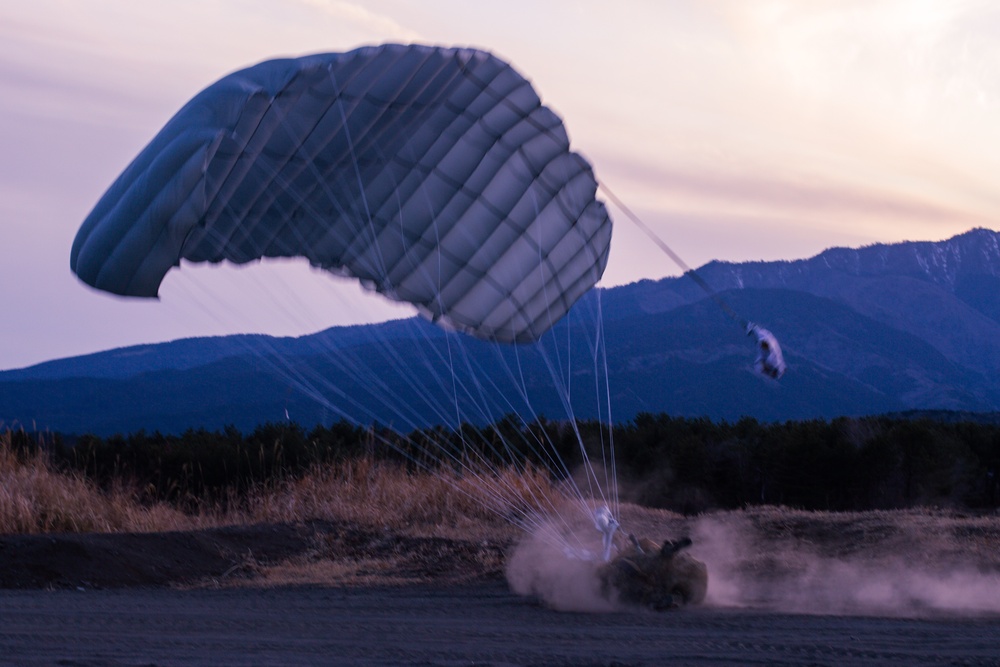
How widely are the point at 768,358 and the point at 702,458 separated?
46.2 ft

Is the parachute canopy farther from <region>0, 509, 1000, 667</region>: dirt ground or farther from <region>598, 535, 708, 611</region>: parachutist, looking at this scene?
<region>598, 535, 708, 611</region>: parachutist

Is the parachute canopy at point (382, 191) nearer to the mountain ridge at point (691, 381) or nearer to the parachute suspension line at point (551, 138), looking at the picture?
the parachute suspension line at point (551, 138)

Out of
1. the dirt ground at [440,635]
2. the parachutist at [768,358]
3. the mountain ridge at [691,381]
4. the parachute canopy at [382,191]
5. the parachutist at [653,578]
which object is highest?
the mountain ridge at [691,381]

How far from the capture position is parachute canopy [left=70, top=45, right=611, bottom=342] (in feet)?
27.6

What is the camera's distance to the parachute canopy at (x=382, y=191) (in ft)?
27.6

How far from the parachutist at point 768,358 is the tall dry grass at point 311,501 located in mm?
4280

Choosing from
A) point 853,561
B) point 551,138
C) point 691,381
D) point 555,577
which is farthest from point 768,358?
point 691,381

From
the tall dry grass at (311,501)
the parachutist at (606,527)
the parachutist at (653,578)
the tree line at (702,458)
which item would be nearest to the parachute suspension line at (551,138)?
the parachutist at (606,527)

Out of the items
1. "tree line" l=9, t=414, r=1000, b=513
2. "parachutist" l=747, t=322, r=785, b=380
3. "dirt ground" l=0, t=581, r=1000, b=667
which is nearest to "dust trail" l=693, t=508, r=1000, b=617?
"dirt ground" l=0, t=581, r=1000, b=667

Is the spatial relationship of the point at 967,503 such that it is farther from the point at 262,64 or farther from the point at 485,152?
the point at 262,64

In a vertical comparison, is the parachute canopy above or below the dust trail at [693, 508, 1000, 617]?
above

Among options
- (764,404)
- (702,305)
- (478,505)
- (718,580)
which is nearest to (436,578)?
(718,580)

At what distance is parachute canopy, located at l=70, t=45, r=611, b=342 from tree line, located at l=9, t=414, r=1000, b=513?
22.1 ft

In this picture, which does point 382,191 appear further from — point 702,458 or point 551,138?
point 702,458
